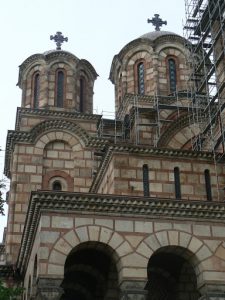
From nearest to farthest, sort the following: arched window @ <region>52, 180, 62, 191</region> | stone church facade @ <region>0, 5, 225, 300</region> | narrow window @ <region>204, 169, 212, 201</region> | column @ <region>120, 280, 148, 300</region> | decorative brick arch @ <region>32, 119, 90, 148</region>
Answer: column @ <region>120, 280, 148, 300</region>, stone church facade @ <region>0, 5, 225, 300</region>, narrow window @ <region>204, 169, 212, 201</region>, arched window @ <region>52, 180, 62, 191</region>, decorative brick arch @ <region>32, 119, 90, 148</region>

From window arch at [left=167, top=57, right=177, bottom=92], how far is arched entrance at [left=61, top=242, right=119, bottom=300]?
1080 cm

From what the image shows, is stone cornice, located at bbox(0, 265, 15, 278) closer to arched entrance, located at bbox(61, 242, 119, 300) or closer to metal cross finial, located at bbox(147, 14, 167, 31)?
arched entrance, located at bbox(61, 242, 119, 300)

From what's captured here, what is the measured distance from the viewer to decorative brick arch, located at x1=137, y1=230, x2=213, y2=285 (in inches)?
611

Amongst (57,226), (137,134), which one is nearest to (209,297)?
(57,226)

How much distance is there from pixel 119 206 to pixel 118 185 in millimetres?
2868

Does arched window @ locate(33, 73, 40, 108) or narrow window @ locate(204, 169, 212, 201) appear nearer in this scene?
narrow window @ locate(204, 169, 212, 201)

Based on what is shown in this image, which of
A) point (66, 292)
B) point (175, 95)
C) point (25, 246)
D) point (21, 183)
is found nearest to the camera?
point (25, 246)

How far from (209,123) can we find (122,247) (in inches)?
274

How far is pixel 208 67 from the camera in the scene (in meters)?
22.7

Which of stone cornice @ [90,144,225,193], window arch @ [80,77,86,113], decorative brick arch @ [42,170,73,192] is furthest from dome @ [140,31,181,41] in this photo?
stone cornice @ [90,144,225,193]

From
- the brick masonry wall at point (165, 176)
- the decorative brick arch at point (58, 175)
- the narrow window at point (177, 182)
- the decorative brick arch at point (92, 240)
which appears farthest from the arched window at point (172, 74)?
the decorative brick arch at point (92, 240)

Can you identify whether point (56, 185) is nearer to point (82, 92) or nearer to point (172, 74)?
point (82, 92)

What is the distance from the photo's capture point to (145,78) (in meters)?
27.3

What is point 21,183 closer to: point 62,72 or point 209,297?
point 62,72
